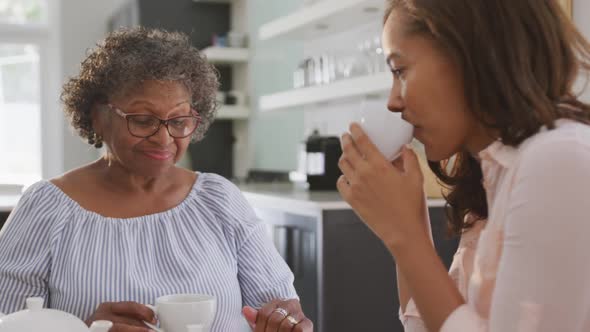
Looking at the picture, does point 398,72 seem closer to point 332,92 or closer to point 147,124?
point 147,124

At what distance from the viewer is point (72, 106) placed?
175cm

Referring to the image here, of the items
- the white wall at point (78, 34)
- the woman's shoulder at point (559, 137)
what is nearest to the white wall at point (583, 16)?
the woman's shoulder at point (559, 137)

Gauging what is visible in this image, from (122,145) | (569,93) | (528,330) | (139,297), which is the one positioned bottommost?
(139,297)

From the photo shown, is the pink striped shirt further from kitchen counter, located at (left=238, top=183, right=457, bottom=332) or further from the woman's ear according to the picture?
kitchen counter, located at (left=238, top=183, right=457, bottom=332)

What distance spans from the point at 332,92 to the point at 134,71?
216 centimetres

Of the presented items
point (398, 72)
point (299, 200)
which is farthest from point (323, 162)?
point (398, 72)

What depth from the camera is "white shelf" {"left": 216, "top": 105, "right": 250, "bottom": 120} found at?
5355 mm

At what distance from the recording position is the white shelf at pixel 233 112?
5355 millimetres

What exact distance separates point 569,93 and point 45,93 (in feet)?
20.2

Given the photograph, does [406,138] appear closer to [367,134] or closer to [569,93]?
[367,134]

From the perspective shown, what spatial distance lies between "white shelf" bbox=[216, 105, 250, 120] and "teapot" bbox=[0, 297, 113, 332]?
443cm

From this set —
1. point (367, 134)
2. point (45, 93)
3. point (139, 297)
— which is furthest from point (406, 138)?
point (45, 93)

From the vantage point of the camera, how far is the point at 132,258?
1525 millimetres

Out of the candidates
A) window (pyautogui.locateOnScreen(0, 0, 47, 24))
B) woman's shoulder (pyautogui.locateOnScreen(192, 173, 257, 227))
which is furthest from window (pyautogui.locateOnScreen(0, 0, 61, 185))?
woman's shoulder (pyautogui.locateOnScreen(192, 173, 257, 227))
